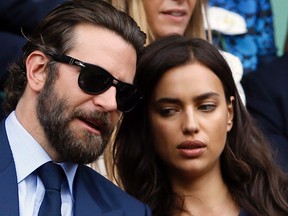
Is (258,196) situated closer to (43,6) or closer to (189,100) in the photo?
(189,100)

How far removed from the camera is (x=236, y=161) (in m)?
3.57

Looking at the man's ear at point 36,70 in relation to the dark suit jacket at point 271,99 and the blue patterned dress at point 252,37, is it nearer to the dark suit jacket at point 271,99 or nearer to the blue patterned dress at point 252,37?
the dark suit jacket at point 271,99

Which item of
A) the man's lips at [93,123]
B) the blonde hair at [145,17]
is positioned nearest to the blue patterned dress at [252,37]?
the blonde hair at [145,17]

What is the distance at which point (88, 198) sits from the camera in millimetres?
3090

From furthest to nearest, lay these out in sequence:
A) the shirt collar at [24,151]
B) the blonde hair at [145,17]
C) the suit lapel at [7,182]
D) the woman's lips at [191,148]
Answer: the blonde hair at [145,17]
the woman's lips at [191,148]
the shirt collar at [24,151]
the suit lapel at [7,182]

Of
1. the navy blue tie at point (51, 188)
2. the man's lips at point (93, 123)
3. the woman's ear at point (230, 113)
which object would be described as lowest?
the woman's ear at point (230, 113)

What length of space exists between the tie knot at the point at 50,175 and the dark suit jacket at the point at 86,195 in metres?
0.10

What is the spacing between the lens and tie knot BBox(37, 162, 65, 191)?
116 inches

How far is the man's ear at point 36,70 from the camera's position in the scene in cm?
302

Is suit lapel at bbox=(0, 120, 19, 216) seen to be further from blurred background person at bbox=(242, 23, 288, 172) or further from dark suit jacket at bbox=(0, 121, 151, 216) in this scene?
blurred background person at bbox=(242, 23, 288, 172)

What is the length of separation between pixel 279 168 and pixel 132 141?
67 centimetres

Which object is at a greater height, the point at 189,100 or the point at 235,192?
the point at 189,100

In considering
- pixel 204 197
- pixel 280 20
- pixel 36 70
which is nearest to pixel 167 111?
pixel 204 197

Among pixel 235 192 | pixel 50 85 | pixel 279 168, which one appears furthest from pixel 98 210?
pixel 279 168
